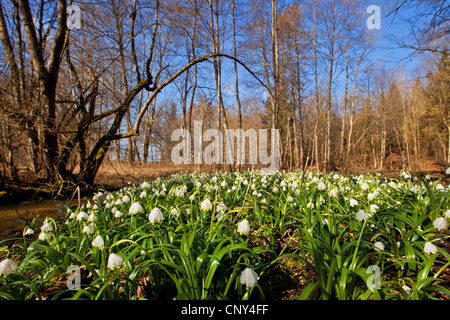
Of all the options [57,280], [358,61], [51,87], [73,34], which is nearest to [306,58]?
[358,61]

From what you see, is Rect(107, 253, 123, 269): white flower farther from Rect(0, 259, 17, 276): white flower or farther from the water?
the water

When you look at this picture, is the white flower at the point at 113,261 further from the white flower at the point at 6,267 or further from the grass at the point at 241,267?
the white flower at the point at 6,267

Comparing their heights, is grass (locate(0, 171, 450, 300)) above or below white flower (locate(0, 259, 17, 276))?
below

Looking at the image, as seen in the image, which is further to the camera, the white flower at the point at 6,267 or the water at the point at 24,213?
the water at the point at 24,213

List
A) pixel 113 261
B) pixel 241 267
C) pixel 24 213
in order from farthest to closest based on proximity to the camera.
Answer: pixel 24 213 < pixel 241 267 < pixel 113 261

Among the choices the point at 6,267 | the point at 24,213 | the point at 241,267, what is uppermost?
the point at 6,267

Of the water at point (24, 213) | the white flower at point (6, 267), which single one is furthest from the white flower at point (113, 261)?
the water at point (24, 213)

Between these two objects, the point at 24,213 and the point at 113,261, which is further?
the point at 24,213

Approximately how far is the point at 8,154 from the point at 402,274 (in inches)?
407

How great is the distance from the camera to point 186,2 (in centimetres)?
1215

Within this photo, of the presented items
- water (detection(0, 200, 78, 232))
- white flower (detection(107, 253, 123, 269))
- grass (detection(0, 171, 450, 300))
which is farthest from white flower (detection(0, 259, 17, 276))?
water (detection(0, 200, 78, 232))

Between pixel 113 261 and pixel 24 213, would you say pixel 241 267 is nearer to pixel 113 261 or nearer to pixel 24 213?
pixel 113 261

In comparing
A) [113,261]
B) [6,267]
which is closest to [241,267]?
[113,261]
